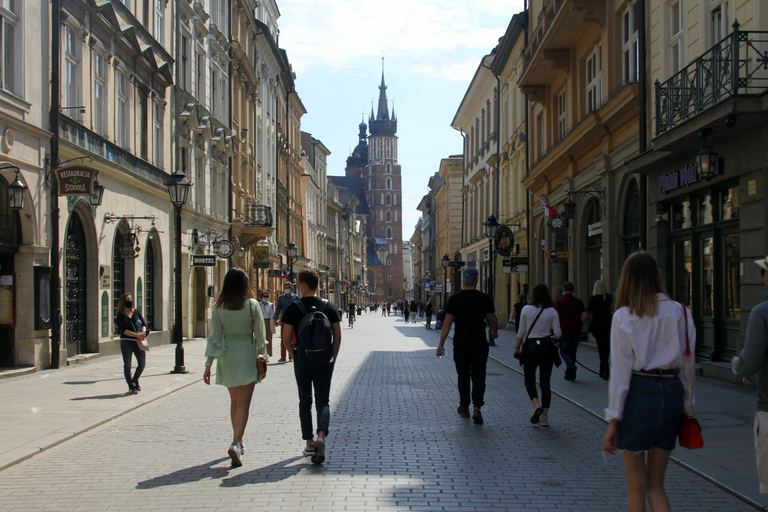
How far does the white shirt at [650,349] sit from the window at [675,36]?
12.3 m

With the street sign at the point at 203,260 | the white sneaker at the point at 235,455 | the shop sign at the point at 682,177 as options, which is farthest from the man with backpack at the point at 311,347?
the street sign at the point at 203,260

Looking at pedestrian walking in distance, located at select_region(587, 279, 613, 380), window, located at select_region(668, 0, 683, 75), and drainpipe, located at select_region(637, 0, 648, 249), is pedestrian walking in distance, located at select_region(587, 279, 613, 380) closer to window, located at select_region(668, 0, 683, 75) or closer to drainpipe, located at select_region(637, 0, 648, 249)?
drainpipe, located at select_region(637, 0, 648, 249)

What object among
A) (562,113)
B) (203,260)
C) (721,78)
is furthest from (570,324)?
(562,113)

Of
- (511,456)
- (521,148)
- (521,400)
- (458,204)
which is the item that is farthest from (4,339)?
(458,204)

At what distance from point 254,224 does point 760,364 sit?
1247 inches

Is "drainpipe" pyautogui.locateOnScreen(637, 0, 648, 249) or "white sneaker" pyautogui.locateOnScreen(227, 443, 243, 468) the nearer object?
"white sneaker" pyautogui.locateOnScreen(227, 443, 243, 468)

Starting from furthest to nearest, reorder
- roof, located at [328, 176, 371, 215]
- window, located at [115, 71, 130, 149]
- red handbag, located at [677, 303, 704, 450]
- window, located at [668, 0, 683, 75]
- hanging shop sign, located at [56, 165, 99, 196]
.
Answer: roof, located at [328, 176, 371, 215]
window, located at [115, 71, 130, 149]
window, located at [668, 0, 683, 75]
hanging shop sign, located at [56, 165, 99, 196]
red handbag, located at [677, 303, 704, 450]

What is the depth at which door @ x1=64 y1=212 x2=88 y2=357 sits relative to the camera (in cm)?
1709

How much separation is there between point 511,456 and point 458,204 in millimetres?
55496

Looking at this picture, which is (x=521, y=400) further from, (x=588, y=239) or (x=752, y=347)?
(x=588, y=239)

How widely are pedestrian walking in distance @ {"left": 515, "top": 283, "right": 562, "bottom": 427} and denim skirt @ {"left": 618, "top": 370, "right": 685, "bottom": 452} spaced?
4.87 m

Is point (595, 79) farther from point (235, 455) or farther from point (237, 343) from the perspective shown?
point (235, 455)

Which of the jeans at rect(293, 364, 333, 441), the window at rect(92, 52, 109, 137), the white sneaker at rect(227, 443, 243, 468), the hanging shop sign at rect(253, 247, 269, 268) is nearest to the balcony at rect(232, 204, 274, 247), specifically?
the hanging shop sign at rect(253, 247, 269, 268)

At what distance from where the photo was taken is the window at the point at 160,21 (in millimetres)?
23359
